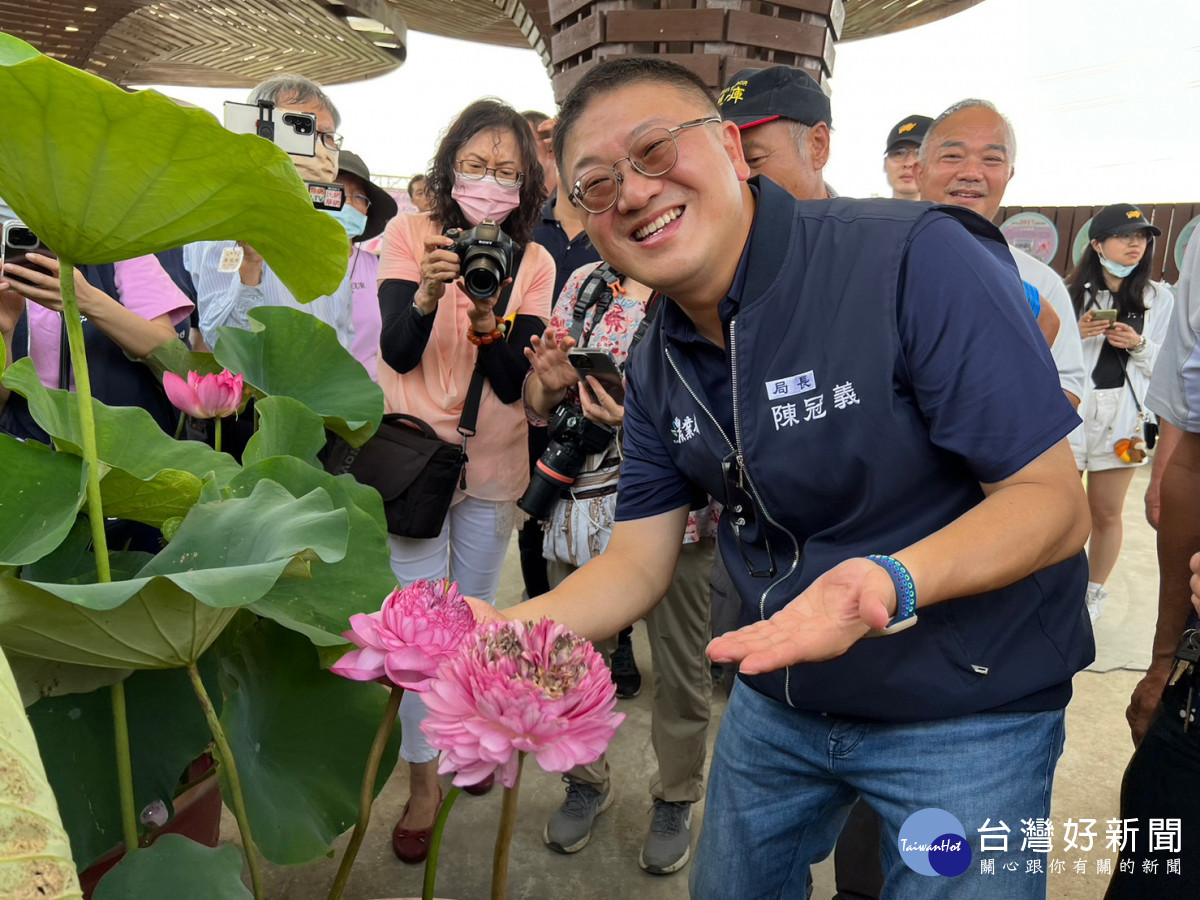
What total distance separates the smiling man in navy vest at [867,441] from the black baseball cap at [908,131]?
262 cm

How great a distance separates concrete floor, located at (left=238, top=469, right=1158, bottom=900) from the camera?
Answer: 2.00 m

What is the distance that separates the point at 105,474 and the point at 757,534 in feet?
2.55

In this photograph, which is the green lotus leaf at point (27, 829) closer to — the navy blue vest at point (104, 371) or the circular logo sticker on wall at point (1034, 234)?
the navy blue vest at point (104, 371)

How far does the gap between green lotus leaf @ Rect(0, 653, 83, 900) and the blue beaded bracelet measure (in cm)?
68

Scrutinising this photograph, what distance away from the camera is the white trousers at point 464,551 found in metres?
2.12

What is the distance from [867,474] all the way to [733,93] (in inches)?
42.7

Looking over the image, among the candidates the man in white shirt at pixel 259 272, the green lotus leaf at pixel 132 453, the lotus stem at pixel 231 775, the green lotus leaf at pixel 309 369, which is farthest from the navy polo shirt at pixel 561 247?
the lotus stem at pixel 231 775

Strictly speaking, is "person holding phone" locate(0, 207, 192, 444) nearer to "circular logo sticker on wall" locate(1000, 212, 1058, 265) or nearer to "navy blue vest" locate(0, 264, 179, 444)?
"navy blue vest" locate(0, 264, 179, 444)

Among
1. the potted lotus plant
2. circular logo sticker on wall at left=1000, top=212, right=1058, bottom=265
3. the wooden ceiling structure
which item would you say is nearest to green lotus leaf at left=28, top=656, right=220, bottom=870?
the potted lotus plant

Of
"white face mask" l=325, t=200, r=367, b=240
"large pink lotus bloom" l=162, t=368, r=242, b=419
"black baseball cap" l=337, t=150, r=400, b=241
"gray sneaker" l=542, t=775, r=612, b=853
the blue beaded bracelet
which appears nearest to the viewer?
the blue beaded bracelet

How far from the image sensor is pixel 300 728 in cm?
87

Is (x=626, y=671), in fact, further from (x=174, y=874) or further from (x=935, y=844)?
(x=174, y=874)

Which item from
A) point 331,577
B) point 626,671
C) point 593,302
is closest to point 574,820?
point 626,671

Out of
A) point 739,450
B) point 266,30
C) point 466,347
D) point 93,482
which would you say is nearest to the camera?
point 93,482
